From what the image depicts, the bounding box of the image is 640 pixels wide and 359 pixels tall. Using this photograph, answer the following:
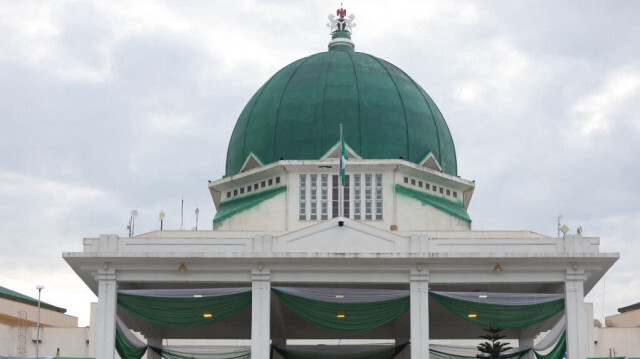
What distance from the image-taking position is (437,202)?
52625mm

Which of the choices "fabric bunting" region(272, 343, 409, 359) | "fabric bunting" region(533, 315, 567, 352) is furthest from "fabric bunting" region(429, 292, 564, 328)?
"fabric bunting" region(272, 343, 409, 359)

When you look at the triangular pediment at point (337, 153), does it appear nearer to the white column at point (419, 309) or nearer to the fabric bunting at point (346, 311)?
the fabric bunting at point (346, 311)

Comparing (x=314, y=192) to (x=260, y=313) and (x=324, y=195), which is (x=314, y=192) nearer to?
(x=324, y=195)

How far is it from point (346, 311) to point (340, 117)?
12300mm

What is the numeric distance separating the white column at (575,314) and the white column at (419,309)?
5.10m

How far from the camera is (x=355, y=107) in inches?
2084

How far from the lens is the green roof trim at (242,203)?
5162 cm

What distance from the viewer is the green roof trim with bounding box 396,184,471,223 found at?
51.4 m

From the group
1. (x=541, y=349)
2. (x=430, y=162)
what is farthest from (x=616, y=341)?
(x=541, y=349)

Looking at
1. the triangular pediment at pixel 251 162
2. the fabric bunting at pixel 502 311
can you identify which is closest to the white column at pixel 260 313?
the fabric bunting at pixel 502 311

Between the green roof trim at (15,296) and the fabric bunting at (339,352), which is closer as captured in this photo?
the fabric bunting at (339,352)

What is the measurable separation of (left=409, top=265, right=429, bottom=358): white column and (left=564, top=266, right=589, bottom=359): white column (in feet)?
16.7

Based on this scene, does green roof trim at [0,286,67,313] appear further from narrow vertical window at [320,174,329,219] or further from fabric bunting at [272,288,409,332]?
fabric bunting at [272,288,409,332]

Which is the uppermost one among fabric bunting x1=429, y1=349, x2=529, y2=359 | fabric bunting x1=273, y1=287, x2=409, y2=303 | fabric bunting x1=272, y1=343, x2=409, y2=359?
fabric bunting x1=273, y1=287, x2=409, y2=303
